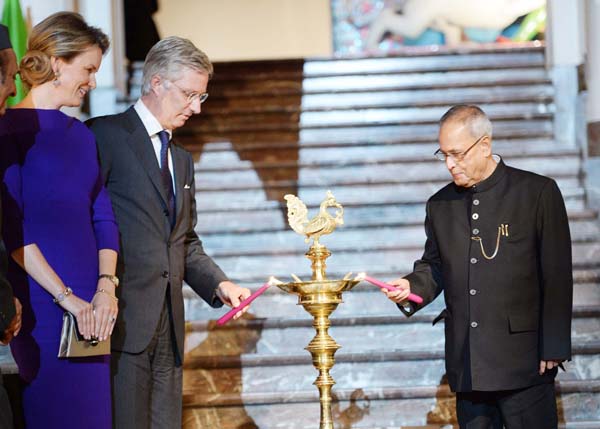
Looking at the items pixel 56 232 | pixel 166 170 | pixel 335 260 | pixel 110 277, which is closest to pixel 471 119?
pixel 166 170

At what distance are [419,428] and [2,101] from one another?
9.54 ft

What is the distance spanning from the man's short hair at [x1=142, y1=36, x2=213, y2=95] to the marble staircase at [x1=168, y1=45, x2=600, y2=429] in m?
1.98

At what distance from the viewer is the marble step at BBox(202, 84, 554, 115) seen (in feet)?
27.1

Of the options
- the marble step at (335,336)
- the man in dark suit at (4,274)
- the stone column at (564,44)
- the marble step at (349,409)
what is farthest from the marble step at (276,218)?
the man in dark suit at (4,274)

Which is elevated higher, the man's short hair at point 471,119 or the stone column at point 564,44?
the stone column at point 564,44

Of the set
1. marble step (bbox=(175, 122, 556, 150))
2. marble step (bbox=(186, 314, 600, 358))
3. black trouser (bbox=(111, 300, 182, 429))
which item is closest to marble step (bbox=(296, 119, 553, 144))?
marble step (bbox=(175, 122, 556, 150))

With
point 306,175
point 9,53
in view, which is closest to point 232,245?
point 306,175

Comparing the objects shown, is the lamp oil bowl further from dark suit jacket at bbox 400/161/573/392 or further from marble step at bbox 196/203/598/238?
marble step at bbox 196/203/598/238

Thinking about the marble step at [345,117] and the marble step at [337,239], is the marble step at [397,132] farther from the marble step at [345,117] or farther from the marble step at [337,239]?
the marble step at [337,239]

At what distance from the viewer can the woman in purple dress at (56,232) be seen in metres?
3.36

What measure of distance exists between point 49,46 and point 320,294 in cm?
124

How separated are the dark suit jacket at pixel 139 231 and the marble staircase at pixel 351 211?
1.58m

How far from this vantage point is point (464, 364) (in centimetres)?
401

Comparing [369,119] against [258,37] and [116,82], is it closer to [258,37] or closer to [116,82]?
[116,82]
